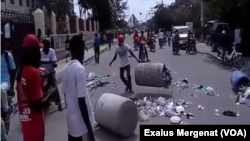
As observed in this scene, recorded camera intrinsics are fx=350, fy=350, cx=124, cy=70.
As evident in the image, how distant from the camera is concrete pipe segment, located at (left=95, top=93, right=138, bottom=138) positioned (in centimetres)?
619

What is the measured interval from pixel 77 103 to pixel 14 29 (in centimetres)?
1453

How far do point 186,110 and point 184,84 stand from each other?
3.48m

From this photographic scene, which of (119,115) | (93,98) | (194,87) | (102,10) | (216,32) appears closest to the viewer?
(119,115)

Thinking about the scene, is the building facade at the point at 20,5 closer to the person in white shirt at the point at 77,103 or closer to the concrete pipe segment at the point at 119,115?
the concrete pipe segment at the point at 119,115

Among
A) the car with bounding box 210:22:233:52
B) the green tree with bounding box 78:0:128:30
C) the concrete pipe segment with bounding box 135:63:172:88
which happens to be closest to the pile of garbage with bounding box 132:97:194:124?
the concrete pipe segment with bounding box 135:63:172:88

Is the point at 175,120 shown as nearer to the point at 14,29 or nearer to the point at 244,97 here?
the point at 244,97

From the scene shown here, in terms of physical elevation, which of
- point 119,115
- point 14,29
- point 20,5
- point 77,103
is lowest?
point 119,115

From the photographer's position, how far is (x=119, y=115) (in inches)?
242

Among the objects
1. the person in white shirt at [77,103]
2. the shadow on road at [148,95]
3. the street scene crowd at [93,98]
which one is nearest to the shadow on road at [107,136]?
the street scene crowd at [93,98]

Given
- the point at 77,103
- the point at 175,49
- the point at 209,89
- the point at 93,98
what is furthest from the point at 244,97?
the point at 175,49

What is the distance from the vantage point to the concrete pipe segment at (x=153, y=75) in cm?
1030

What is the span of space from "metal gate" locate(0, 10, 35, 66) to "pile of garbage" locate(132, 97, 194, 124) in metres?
9.30

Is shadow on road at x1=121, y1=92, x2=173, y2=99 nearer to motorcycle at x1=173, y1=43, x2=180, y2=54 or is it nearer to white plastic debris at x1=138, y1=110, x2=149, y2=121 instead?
white plastic debris at x1=138, y1=110, x2=149, y2=121

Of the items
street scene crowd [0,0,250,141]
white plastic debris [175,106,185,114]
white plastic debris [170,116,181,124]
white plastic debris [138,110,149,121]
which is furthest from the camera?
white plastic debris [175,106,185,114]
